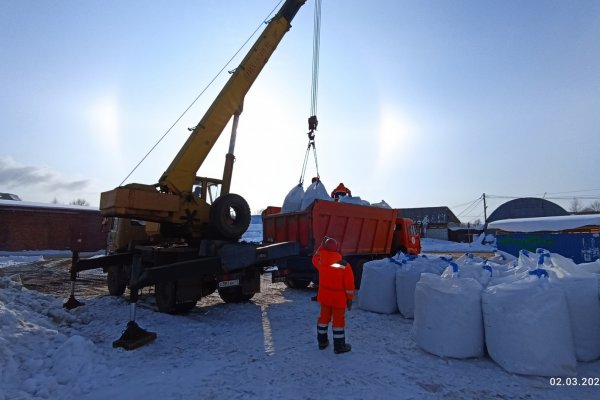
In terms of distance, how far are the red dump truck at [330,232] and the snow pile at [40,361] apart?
439cm

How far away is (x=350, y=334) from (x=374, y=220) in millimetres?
5012

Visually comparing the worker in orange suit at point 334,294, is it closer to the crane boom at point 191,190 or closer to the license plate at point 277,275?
the crane boom at point 191,190

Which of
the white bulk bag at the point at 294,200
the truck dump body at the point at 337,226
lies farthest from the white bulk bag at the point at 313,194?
the truck dump body at the point at 337,226

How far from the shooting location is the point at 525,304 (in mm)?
3834

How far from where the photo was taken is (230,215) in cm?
728

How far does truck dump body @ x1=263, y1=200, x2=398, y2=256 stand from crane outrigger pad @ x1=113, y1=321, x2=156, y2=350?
14.1 feet

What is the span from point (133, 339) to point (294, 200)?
583 cm

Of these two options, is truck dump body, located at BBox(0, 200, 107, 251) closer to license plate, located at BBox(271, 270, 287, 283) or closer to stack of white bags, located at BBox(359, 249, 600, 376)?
license plate, located at BBox(271, 270, 287, 283)

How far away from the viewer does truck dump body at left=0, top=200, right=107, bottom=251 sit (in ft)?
77.3

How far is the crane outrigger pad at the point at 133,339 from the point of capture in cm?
477

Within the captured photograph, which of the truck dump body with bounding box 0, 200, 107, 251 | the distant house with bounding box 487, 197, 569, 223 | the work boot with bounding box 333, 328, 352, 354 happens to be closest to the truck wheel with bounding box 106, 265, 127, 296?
the work boot with bounding box 333, 328, 352, 354

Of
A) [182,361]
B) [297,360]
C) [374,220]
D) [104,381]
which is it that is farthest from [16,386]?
[374,220]

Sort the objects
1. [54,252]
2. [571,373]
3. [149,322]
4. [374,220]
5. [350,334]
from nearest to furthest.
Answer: [571,373]
[350,334]
[149,322]
[374,220]
[54,252]

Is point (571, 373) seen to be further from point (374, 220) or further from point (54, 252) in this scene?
point (54, 252)
